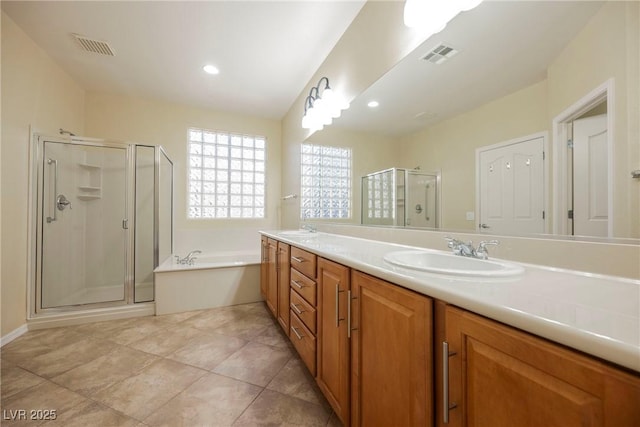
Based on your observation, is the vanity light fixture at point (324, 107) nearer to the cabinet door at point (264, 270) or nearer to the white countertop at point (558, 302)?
the cabinet door at point (264, 270)

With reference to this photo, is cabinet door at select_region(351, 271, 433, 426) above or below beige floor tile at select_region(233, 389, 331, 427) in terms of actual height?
above

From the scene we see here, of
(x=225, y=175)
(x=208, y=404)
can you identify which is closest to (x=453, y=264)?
(x=208, y=404)

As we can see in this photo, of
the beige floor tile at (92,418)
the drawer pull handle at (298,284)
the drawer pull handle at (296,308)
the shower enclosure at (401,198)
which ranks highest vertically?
the shower enclosure at (401,198)

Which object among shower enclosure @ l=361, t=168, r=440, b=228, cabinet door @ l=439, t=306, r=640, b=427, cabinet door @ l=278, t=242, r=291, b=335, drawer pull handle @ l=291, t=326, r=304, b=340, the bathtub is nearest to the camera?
cabinet door @ l=439, t=306, r=640, b=427

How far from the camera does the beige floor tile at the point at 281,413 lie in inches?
47.3

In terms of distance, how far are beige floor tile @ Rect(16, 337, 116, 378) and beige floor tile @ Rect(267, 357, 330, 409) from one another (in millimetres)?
1326

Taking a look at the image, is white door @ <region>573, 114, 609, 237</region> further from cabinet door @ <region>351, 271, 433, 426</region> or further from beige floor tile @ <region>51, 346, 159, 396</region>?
beige floor tile @ <region>51, 346, 159, 396</region>

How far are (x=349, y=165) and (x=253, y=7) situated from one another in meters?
1.39

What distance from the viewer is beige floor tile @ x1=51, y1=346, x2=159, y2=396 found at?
145 centimetres

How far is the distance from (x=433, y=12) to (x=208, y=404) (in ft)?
7.29

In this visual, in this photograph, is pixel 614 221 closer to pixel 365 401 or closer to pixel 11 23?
pixel 365 401

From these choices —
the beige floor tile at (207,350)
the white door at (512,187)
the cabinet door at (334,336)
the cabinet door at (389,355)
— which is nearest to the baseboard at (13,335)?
the beige floor tile at (207,350)

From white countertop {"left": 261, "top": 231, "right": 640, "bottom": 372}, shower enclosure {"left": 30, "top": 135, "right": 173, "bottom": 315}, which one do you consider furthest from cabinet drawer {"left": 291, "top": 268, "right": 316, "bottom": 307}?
shower enclosure {"left": 30, "top": 135, "right": 173, "bottom": 315}

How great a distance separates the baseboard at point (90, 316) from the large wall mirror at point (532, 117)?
278cm
